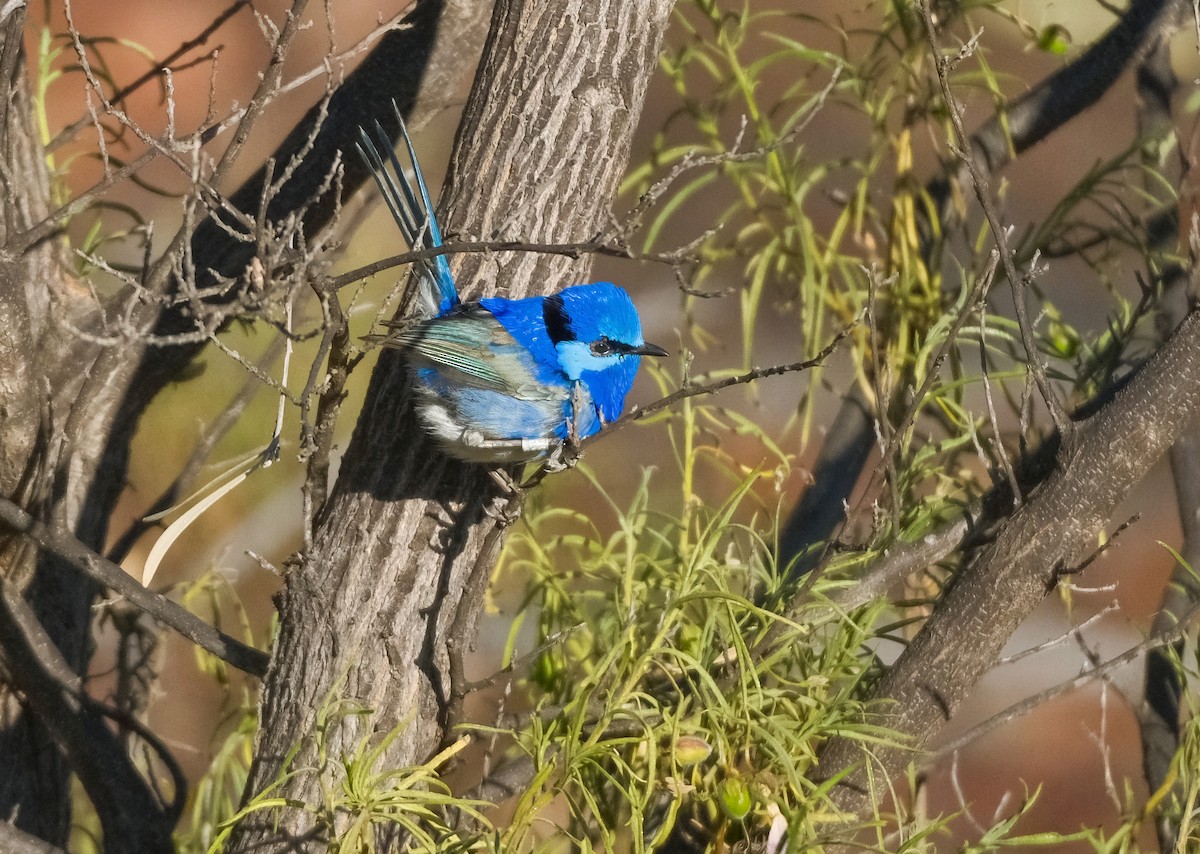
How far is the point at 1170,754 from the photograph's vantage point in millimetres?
2289

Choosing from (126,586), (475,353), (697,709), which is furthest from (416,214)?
(697,709)

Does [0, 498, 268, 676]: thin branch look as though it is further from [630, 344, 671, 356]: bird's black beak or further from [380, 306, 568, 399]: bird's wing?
[630, 344, 671, 356]: bird's black beak

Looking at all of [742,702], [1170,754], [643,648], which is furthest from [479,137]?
[1170,754]

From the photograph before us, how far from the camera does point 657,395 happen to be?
4.80 meters

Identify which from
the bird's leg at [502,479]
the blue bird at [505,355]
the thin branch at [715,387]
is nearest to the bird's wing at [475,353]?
the blue bird at [505,355]

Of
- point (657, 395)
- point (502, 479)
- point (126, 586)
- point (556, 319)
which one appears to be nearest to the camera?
point (126, 586)

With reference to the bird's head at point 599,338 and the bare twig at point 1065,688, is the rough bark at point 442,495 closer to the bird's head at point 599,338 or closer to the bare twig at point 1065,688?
the bird's head at point 599,338

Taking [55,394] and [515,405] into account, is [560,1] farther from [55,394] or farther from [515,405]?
[55,394]

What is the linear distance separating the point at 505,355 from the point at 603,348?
204 mm

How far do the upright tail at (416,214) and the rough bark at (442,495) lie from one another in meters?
0.09

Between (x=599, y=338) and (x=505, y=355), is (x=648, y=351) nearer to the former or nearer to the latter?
(x=599, y=338)

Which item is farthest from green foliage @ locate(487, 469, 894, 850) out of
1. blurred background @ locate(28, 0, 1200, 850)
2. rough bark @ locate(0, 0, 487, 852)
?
blurred background @ locate(28, 0, 1200, 850)

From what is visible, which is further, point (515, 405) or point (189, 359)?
point (189, 359)

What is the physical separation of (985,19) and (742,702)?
3457 mm
